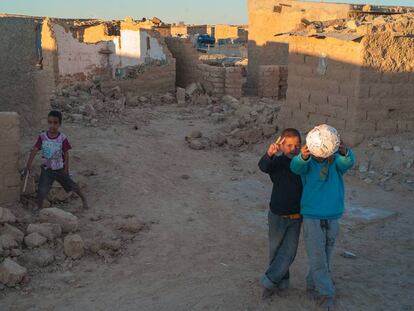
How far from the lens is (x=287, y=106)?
931 centimetres

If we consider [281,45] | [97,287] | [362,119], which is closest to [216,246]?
[97,287]

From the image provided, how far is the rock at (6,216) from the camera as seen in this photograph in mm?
4844

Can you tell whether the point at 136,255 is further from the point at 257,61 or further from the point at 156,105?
the point at 257,61

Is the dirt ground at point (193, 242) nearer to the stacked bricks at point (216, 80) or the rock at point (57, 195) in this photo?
the rock at point (57, 195)

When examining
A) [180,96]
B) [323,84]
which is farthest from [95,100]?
[323,84]

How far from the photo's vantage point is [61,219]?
505 cm

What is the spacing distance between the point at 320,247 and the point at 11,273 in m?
2.36

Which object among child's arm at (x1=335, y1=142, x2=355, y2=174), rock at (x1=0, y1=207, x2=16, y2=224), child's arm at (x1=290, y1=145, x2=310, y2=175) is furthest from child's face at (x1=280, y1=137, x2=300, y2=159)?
rock at (x1=0, y1=207, x2=16, y2=224)

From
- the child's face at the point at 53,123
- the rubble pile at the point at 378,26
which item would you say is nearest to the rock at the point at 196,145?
the rubble pile at the point at 378,26

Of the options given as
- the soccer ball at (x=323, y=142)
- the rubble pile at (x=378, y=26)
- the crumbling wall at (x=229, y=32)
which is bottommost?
the soccer ball at (x=323, y=142)

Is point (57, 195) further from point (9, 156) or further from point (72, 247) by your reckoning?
point (72, 247)

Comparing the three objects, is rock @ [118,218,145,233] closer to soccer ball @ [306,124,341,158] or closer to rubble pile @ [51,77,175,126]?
soccer ball @ [306,124,341,158]

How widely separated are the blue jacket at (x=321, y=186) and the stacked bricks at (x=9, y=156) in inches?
131

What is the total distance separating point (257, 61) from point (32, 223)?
1242 centimetres
